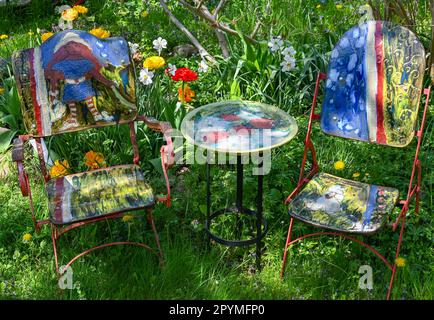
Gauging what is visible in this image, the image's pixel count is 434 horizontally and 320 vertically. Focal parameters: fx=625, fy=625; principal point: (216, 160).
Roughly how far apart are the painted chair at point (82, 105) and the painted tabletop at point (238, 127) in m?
0.19

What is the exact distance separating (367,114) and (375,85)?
0.16 m

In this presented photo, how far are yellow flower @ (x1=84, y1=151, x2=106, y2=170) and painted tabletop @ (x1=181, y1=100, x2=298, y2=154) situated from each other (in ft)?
2.75

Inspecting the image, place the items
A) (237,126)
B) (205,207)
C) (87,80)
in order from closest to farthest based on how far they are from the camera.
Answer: (237,126), (87,80), (205,207)

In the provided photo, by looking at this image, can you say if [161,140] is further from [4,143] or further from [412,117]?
[412,117]

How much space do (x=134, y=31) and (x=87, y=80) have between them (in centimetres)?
226

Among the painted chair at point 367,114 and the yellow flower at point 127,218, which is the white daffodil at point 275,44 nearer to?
the painted chair at point 367,114

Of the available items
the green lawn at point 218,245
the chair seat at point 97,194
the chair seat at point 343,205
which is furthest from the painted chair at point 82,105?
the chair seat at point 343,205

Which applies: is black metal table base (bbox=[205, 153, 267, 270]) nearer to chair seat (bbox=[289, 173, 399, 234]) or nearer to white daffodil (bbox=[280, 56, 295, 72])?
chair seat (bbox=[289, 173, 399, 234])

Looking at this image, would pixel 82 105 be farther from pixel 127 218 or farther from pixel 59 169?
pixel 127 218

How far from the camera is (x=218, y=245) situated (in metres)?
3.62

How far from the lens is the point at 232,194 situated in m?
3.90

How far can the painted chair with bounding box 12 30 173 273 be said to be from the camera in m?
3.33

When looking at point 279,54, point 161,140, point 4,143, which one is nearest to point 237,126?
point 161,140

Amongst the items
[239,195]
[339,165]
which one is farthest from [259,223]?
[339,165]
